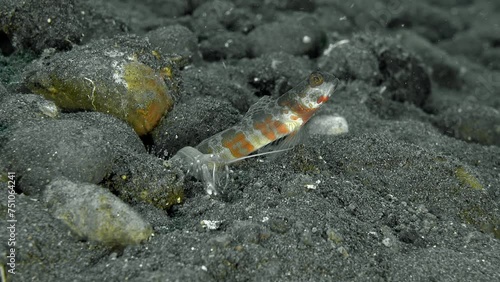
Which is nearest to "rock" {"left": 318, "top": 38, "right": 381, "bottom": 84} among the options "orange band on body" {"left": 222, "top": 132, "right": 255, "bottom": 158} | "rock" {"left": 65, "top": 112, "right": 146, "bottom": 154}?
"orange band on body" {"left": 222, "top": 132, "right": 255, "bottom": 158}

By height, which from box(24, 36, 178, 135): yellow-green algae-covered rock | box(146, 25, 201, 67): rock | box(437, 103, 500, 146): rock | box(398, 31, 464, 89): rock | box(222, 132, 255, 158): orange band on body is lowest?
box(398, 31, 464, 89): rock

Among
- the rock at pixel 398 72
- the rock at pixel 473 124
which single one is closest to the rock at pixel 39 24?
the rock at pixel 398 72

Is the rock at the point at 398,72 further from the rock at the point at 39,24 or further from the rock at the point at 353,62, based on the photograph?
the rock at the point at 39,24

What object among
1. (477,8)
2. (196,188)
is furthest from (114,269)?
(477,8)

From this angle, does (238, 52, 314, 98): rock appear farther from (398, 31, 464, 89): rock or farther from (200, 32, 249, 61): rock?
(398, 31, 464, 89): rock

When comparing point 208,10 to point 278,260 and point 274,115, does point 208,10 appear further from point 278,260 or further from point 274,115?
point 278,260
